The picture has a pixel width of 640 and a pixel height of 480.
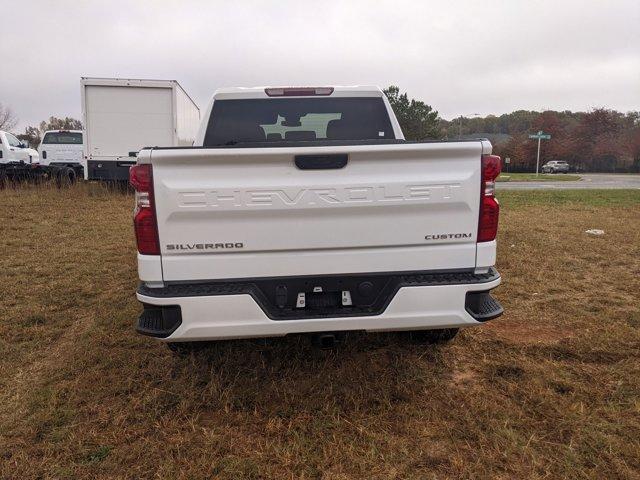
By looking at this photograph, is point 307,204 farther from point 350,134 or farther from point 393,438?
point 350,134

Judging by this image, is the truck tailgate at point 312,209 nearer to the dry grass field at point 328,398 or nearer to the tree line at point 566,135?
the dry grass field at point 328,398

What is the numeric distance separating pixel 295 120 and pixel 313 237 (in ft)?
7.56

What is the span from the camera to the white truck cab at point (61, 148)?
17406 mm

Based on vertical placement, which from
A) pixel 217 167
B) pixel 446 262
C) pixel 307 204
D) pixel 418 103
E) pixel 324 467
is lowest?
pixel 324 467

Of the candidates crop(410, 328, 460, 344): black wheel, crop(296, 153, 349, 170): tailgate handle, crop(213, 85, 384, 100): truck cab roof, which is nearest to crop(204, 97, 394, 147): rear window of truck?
crop(213, 85, 384, 100): truck cab roof

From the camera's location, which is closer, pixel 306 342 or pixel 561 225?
pixel 306 342

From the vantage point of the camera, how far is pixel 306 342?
3885 millimetres

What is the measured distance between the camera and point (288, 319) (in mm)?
2662

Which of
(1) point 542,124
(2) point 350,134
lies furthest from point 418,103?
(2) point 350,134

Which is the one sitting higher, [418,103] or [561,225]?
[418,103]

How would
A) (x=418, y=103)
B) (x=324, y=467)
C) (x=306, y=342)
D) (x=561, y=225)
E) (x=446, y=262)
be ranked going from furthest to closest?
(x=418, y=103), (x=561, y=225), (x=306, y=342), (x=446, y=262), (x=324, y=467)

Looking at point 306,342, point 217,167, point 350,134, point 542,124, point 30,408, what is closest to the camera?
point 217,167

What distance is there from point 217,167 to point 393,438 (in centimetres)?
173

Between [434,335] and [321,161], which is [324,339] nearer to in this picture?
[321,161]
